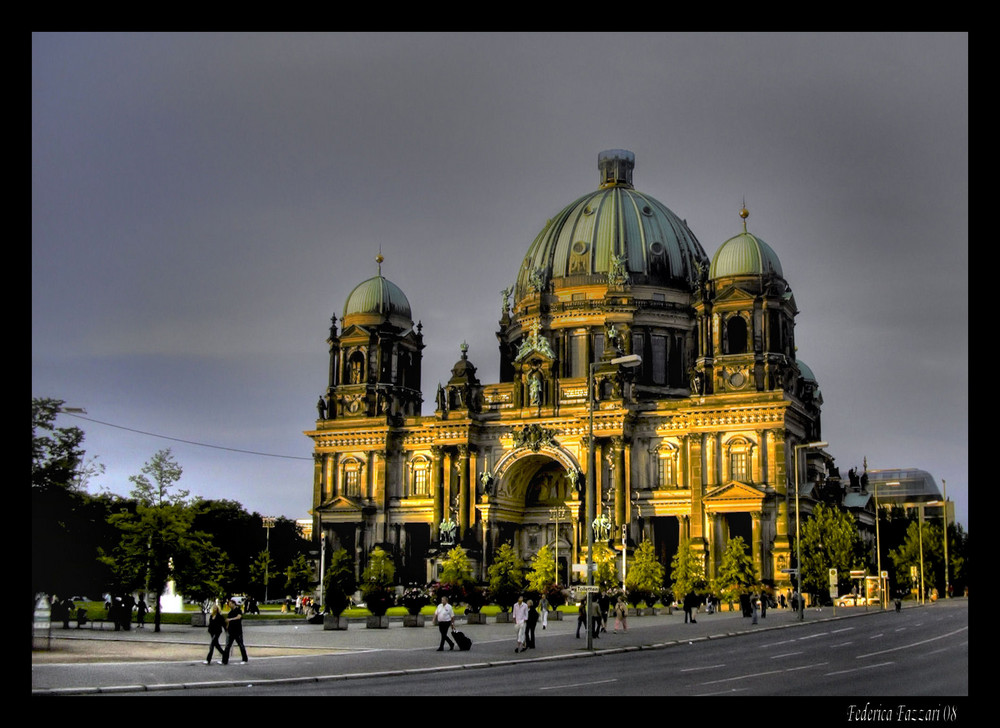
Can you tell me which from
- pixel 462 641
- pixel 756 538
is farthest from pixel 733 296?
pixel 462 641

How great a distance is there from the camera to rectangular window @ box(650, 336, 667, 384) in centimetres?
11250

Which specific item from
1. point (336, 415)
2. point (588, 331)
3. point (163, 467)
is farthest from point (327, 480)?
point (163, 467)

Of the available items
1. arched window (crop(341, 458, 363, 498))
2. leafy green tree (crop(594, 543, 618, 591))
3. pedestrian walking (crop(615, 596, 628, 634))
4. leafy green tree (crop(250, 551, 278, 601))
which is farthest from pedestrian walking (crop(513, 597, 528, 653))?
arched window (crop(341, 458, 363, 498))

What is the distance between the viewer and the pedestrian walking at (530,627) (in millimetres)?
42656

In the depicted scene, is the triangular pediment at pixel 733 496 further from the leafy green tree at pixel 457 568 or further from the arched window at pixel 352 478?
the arched window at pixel 352 478

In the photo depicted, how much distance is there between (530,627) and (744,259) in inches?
2505

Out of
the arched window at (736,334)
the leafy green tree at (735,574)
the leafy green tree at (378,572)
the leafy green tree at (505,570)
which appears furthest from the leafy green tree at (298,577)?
the arched window at (736,334)

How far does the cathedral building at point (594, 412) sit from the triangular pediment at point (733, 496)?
12 cm

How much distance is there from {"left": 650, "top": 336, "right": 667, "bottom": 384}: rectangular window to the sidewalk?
4835 cm

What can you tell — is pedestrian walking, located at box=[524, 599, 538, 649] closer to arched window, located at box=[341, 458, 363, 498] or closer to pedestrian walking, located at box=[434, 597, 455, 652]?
pedestrian walking, located at box=[434, 597, 455, 652]

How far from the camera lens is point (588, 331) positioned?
11350 cm
